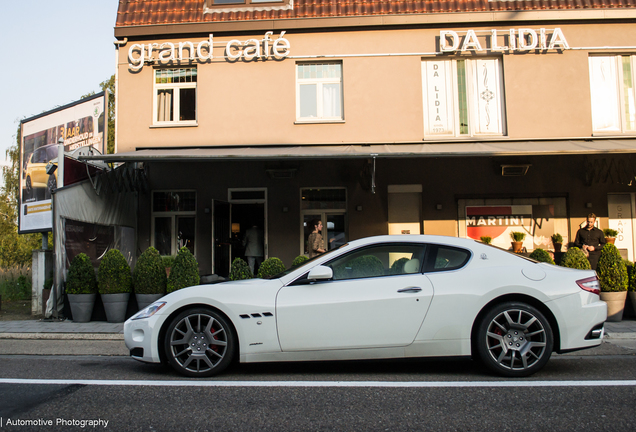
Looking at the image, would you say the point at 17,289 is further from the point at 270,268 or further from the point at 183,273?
the point at 270,268

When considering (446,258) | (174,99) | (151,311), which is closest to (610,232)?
(446,258)

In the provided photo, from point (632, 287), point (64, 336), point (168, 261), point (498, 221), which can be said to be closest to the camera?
point (64, 336)

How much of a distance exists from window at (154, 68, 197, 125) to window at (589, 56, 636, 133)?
1043 centimetres

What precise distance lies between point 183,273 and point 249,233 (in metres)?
4.10

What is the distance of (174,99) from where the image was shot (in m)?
13.4

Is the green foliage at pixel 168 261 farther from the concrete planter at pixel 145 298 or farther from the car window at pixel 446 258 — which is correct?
the car window at pixel 446 258

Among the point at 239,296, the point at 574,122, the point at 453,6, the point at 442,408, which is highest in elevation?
the point at 453,6

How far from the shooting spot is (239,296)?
4.92 meters

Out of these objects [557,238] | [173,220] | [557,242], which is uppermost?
[173,220]

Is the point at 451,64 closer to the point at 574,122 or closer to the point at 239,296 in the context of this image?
the point at 574,122

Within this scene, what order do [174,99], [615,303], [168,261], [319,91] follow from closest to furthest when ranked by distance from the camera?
[615,303], [168,261], [319,91], [174,99]

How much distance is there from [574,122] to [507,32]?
2.84 m

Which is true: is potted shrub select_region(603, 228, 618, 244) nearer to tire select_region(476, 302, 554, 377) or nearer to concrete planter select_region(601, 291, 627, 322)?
concrete planter select_region(601, 291, 627, 322)

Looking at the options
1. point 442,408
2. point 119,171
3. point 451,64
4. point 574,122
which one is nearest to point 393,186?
point 451,64
